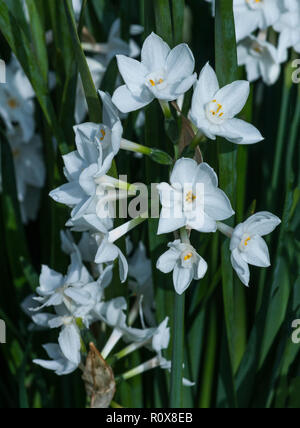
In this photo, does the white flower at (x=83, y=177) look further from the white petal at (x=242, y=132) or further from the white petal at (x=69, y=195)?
the white petal at (x=242, y=132)

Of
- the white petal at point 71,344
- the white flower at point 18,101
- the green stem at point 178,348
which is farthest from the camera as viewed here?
the white flower at point 18,101

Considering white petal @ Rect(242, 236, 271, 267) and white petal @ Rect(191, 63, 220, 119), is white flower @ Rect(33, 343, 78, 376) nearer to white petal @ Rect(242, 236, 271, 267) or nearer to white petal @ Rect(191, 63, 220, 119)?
white petal @ Rect(242, 236, 271, 267)

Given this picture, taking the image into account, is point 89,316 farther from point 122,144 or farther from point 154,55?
point 154,55

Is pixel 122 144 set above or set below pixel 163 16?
below

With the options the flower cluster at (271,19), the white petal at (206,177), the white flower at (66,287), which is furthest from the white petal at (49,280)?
the flower cluster at (271,19)

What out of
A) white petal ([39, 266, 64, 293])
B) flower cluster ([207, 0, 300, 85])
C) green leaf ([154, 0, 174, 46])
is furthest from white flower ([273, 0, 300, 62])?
white petal ([39, 266, 64, 293])

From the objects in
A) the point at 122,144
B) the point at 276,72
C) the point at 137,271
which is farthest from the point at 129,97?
the point at 276,72
